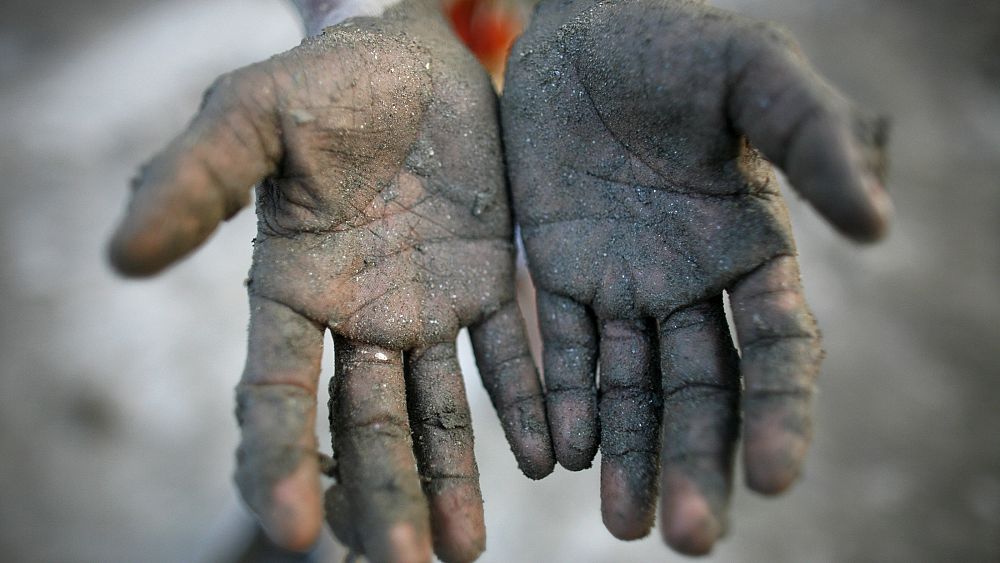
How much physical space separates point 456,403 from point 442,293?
0.63 ft

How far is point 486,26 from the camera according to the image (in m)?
1.99

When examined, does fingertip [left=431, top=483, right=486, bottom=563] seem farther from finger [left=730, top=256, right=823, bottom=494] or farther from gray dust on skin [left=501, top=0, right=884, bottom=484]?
finger [left=730, top=256, right=823, bottom=494]

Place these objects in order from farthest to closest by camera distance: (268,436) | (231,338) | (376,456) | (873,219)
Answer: (231,338) < (376,456) < (268,436) < (873,219)

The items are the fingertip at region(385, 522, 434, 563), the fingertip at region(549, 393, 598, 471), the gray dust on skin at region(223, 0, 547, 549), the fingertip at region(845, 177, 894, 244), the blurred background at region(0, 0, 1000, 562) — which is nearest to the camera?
the fingertip at region(845, 177, 894, 244)

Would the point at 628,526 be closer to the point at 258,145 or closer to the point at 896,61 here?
the point at 258,145

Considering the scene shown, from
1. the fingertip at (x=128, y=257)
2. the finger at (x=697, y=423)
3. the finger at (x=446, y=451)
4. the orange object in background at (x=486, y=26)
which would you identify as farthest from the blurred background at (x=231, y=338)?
the fingertip at (x=128, y=257)

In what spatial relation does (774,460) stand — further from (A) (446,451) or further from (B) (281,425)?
(B) (281,425)

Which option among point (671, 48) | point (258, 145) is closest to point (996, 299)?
point (671, 48)

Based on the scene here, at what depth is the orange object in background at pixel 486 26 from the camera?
6.42ft

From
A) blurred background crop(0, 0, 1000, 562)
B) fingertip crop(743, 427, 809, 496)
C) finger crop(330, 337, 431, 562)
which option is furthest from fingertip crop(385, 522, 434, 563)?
blurred background crop(0, 0, 1000, 562)

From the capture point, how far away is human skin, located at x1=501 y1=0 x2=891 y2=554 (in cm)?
83

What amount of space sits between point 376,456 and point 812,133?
73 cm

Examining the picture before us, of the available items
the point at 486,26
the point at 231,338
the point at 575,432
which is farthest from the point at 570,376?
the point at 231,338

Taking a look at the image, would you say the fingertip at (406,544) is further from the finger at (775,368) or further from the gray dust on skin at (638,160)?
the finger at (775,368)
